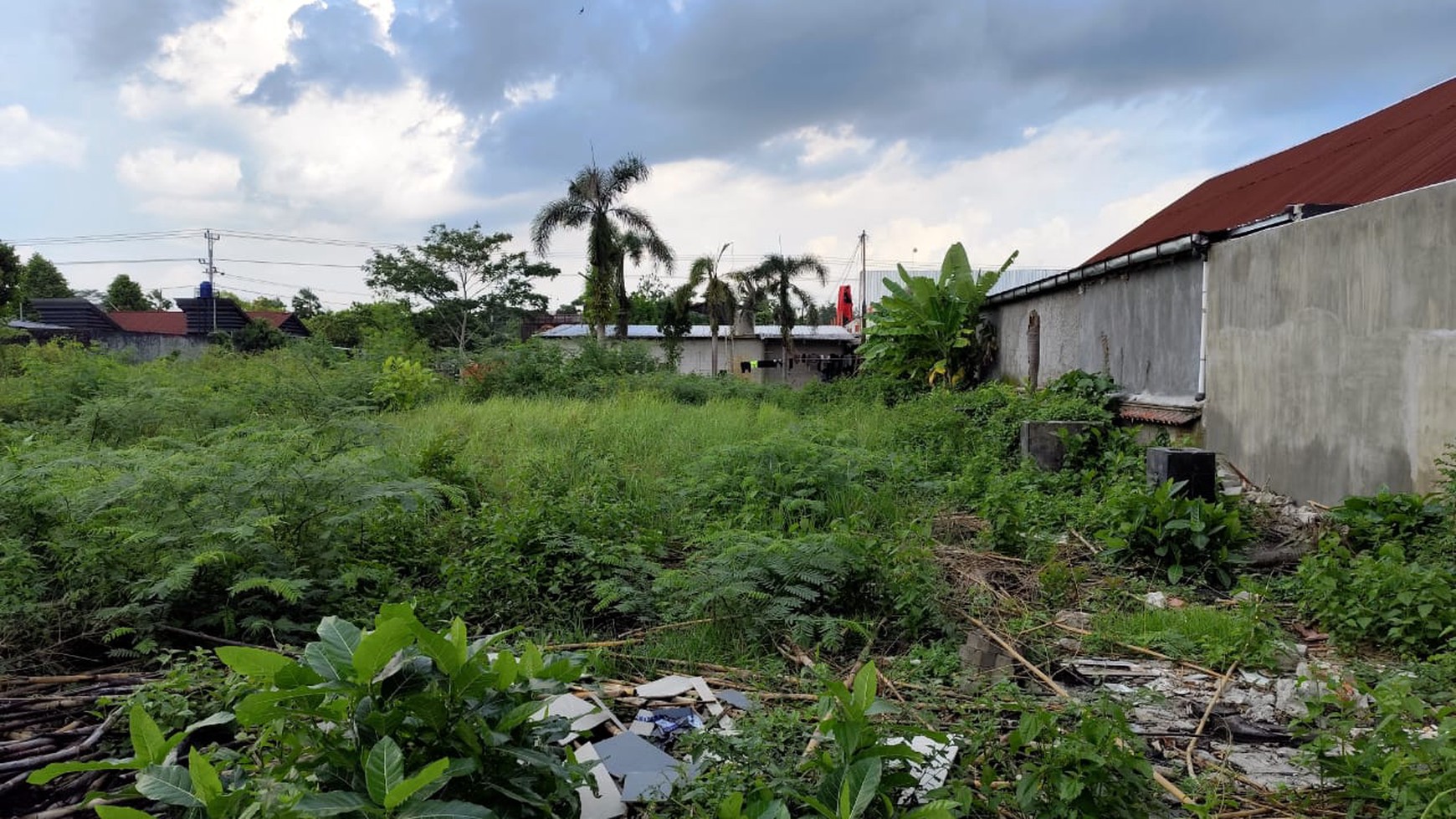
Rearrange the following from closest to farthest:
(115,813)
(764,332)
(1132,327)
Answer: (115,813) → (1132,327) → (764,332)

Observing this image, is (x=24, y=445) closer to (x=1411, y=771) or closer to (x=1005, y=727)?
(x=1005, y=727)

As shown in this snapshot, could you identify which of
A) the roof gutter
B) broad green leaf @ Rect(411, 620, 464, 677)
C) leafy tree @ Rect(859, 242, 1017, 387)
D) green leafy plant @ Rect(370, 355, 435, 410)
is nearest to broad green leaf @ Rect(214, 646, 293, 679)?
broad green leaf @ Rect(411, 620, 464, 677)

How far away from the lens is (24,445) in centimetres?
578

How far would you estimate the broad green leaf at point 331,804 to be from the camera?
1510 millimetres

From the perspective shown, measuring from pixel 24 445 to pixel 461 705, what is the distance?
5.87 m

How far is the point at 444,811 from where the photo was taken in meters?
1.53

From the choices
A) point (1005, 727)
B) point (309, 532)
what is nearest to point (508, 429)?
point (309, 532)

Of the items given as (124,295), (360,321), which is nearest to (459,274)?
(360,321)

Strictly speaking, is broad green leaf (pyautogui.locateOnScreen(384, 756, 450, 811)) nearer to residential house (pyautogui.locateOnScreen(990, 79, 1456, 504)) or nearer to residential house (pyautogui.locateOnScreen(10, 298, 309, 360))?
residential house (pyautogui.locateOnScreen(990, 79, 1456, 504))

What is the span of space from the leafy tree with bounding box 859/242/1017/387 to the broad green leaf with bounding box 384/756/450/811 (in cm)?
1234

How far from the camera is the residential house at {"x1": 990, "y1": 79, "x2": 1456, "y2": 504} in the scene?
15.9 ft

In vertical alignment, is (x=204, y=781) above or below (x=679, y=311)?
below

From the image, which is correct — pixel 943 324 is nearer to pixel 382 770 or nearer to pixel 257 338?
pixel 382 770

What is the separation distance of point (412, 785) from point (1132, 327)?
849 cm
